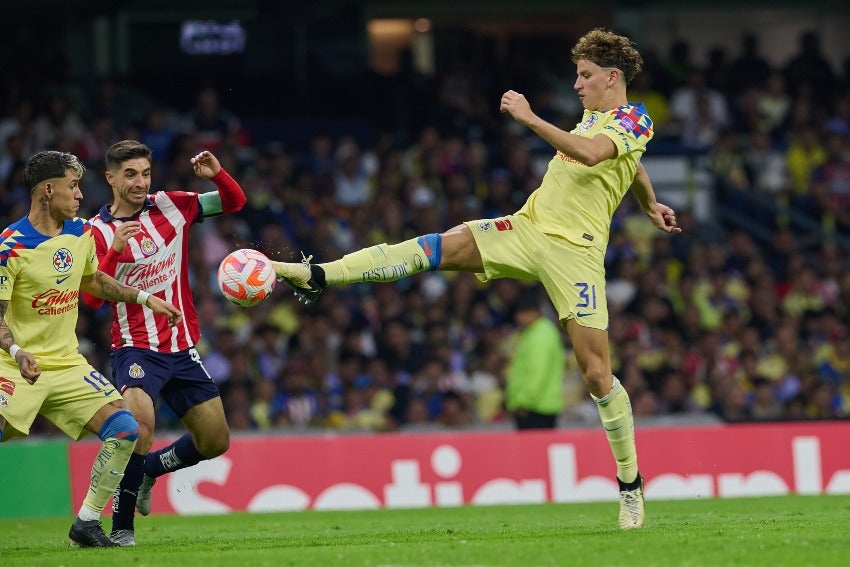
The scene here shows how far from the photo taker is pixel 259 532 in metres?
10.2

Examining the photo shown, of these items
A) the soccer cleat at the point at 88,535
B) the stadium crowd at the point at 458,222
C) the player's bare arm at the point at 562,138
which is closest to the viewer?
the player's bare arm at the point at 562,138

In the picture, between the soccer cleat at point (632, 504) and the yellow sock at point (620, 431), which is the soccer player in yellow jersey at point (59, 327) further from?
the soccer cleat at point (632, 504)

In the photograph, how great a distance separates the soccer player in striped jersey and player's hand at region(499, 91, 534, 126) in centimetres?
199

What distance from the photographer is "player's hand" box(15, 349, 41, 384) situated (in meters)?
8.00

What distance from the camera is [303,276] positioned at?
341 inches

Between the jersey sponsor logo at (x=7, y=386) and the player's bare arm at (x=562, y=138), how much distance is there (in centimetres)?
326

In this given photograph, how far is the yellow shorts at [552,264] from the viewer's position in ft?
28.3

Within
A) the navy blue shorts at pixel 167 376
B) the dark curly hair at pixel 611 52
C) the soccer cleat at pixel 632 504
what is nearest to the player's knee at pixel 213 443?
the navy blue shorts at pixel 167 376

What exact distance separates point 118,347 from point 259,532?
6.20 feet

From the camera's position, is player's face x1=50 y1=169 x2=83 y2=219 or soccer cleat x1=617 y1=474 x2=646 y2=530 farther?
soccer cleat x1=617 y1=474 x2=646 y2=530

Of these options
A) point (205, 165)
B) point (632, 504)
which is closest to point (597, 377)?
point (632, 504)

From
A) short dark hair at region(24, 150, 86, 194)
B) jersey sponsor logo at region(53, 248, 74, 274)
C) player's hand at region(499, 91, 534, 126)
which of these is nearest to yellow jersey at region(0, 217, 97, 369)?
jersey sponsor logo at region(53, 248, 74, 274)

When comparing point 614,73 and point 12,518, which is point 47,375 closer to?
point 614,73

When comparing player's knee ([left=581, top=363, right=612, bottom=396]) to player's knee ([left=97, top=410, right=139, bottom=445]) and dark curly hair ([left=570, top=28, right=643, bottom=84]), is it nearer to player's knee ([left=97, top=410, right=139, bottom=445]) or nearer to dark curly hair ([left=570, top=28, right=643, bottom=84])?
dark curly hair ([left=570, top=28, right=643, bottom=84])
